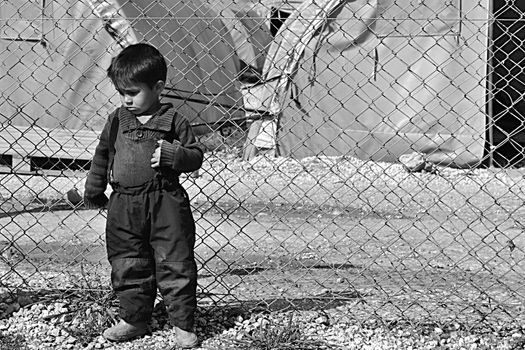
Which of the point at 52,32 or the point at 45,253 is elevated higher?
the point at 52,32

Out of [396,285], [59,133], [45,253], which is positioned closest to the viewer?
[396,285]

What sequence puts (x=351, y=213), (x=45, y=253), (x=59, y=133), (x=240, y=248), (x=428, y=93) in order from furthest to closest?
(x=428, y=93)
(x=59, y=133)
(x=351, y=213)
(x=240, y=248)
(x=45, y=253)

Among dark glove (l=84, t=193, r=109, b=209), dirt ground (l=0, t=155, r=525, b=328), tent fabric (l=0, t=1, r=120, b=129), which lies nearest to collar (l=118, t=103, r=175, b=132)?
dark glove (l=84, t=193, r=109, b=209)

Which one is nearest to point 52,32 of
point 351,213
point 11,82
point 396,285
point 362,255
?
point 11,82

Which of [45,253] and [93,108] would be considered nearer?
[45,253]

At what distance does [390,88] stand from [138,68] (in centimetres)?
697

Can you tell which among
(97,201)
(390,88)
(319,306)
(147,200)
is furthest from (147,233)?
(390,88)

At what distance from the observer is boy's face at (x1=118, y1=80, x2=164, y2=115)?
13.4 feet

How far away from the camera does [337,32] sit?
35.2 feet

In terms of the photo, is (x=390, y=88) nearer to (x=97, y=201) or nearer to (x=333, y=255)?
(x=333, y=255)

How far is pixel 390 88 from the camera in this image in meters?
10.7

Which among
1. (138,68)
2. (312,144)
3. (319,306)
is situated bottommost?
(312,144)

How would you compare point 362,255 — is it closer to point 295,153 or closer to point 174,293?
point 174,293

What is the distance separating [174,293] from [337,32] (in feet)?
23.2
